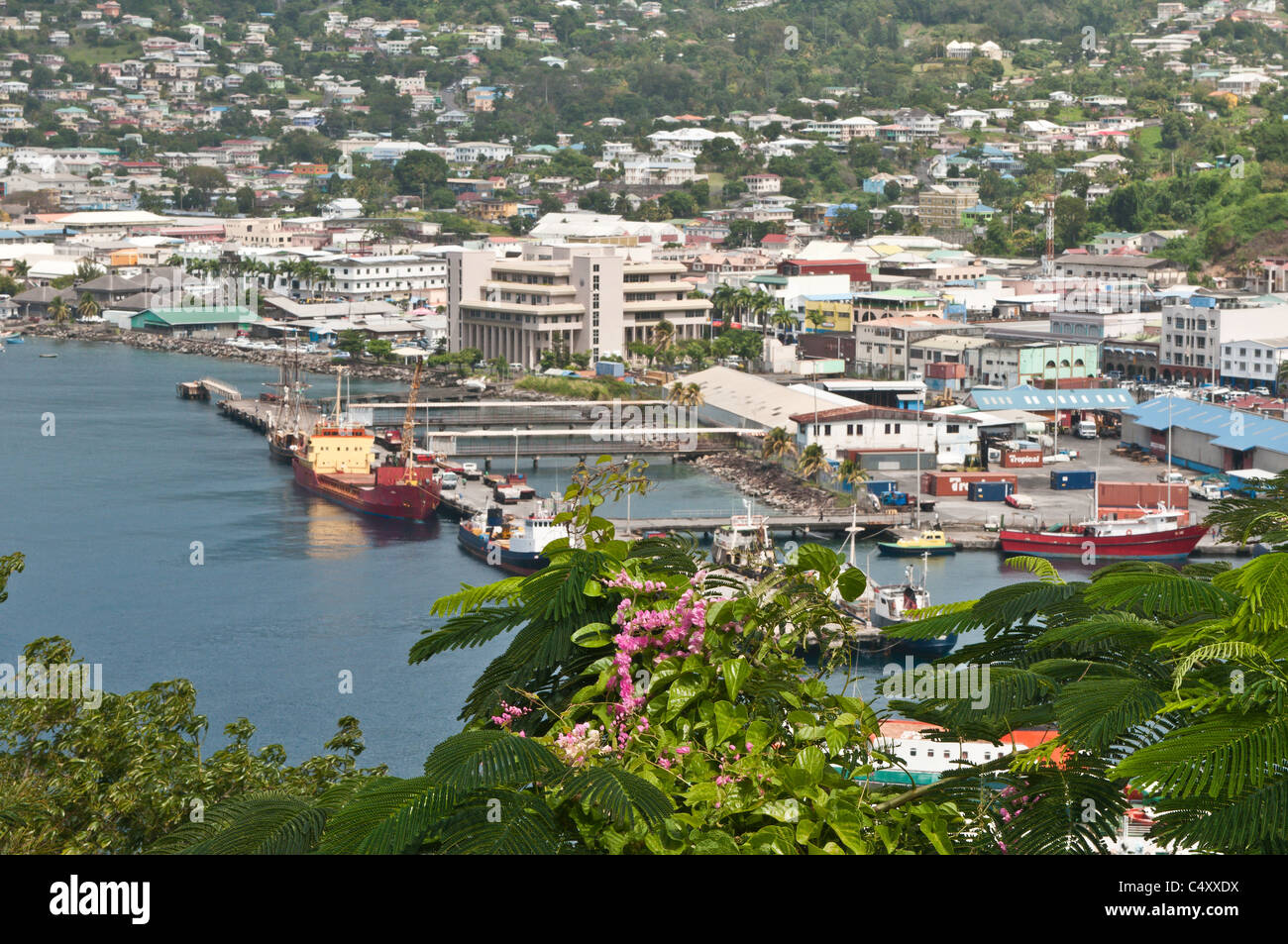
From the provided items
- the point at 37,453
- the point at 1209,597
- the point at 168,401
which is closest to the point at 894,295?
the point at 168,401

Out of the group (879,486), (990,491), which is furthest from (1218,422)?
(879,486)

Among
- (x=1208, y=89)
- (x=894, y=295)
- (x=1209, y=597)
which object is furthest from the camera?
(x=1208, y=89)

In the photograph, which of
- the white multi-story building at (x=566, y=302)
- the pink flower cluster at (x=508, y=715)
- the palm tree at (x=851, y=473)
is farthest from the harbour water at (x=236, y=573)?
the pink flower cluster at (x=508, y=715)

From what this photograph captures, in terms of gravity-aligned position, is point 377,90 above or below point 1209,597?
above

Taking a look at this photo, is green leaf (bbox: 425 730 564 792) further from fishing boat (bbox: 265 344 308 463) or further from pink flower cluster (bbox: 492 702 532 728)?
fishing boat (bbox: 265 344 308 463)

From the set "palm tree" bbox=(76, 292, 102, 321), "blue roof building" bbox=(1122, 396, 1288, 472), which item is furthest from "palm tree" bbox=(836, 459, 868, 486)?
"palm tree" bbox=(76, 292, 102, 321)
